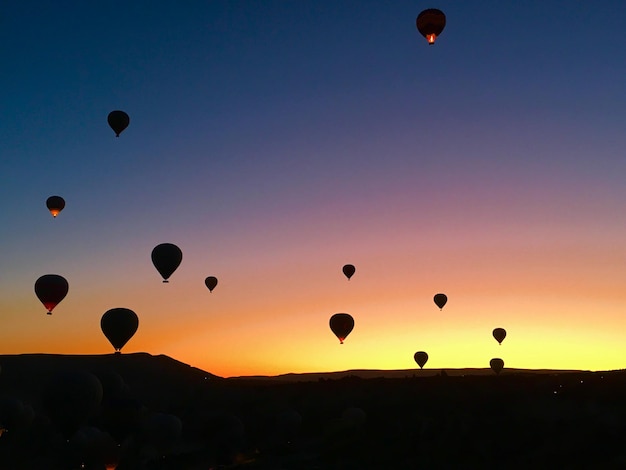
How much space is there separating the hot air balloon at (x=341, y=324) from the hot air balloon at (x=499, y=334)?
2071cm

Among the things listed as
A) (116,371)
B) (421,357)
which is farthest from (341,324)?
(116,371)

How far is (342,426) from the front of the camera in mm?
39781

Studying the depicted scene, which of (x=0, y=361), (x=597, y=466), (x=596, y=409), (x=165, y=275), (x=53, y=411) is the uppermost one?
(x=0, y=361)

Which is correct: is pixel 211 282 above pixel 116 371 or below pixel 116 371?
below

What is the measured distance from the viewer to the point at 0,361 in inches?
4156

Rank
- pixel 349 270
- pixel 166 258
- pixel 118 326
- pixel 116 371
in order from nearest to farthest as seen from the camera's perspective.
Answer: pixel 118 326
pixel 166 258
pixel 349 270
pixel 116 371

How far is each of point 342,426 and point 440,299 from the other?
1411 cm

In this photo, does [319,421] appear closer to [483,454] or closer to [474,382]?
[474,382]

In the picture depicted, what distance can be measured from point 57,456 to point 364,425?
21287 millimetres

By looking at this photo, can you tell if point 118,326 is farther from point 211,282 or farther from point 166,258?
point 211,282

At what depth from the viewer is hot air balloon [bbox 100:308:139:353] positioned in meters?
31.7

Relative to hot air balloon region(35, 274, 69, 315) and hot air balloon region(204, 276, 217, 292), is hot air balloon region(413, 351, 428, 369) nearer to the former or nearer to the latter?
hot air balloon region(204, 276, 217, 292)

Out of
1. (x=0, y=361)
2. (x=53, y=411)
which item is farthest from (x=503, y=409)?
(x=0, y=361)

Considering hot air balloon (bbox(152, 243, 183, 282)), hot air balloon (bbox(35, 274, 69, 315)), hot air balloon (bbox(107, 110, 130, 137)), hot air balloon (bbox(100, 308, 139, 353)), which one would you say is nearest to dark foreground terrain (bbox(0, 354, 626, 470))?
hot air balloon (bbox(100, 308, 139, 353))
